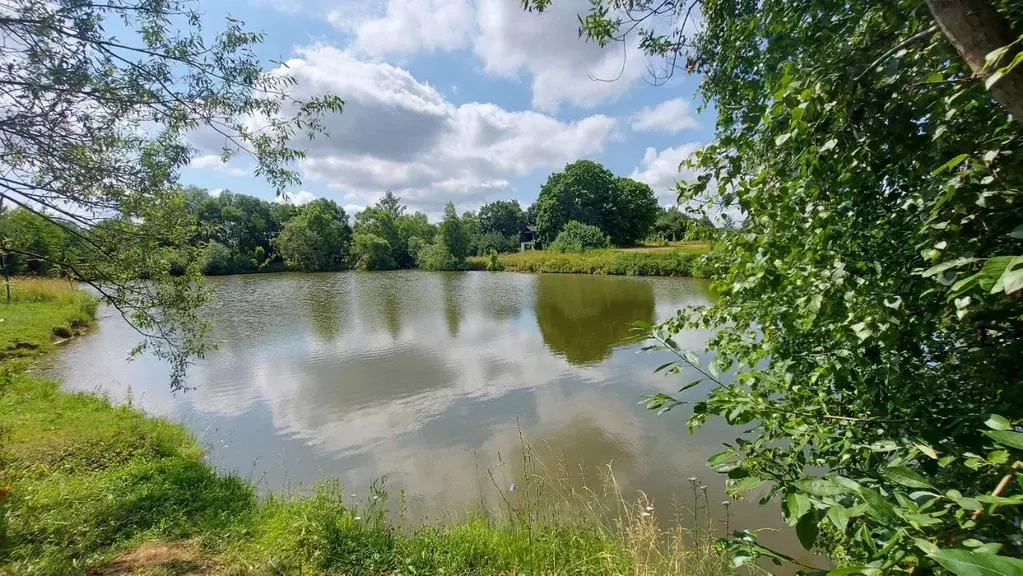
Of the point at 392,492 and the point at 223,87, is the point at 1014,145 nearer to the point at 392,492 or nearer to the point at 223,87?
the point at 392,492

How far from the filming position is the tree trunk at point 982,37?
104 cm

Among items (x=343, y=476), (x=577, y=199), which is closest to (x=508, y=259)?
(x=577, y=199)

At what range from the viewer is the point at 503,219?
69062 millimetres

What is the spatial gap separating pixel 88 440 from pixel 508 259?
136 ft

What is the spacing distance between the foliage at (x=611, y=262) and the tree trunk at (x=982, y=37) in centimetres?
2647

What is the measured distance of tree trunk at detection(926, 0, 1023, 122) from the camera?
3.40ft

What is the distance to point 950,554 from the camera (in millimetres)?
669

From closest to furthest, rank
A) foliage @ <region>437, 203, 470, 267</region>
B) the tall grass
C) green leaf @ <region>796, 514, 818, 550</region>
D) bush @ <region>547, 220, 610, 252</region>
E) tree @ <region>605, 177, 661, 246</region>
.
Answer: green leaf @ <region>796, 514, 818, 550</region> < the tall grass < bush @ <region>547, 220, 610, 252</region> < foliage @ <region>437, 203, 470, 267</region> < tree @ <region>605, 177, 661, 246</region>

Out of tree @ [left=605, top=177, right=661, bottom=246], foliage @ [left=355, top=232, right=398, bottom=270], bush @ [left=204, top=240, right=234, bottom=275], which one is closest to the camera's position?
bush @ [left=204, top=240, right=234, bottom=275]

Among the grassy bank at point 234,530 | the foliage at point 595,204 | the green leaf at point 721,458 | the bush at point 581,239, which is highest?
the foliage at point 595,204

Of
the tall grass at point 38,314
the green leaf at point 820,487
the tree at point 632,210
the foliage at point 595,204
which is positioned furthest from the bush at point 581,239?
the green leaf at point 820,487

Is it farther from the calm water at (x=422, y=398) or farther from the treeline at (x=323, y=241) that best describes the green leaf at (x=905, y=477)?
the treeline at (x=323, y=241)

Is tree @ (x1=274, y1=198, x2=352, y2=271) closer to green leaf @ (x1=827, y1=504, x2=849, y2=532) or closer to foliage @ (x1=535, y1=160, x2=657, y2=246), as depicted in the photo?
foliage @ (x1=535, y1=160, x2=657, y2=246)

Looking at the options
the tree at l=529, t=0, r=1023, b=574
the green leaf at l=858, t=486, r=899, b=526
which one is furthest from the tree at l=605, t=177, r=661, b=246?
the green leaf at l=858, t=486, r=899, b=526
